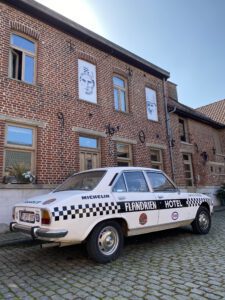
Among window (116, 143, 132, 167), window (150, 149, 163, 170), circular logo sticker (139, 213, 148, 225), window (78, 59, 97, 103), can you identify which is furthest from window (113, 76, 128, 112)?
circular logo sticker (139, 213, 148, 225)

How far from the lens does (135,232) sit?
479 cm

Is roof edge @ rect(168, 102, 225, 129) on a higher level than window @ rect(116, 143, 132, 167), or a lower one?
higher

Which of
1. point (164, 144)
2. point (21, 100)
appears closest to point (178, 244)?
point (21, 100)

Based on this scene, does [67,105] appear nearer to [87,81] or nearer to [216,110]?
[87,81]

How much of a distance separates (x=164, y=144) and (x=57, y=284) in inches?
408

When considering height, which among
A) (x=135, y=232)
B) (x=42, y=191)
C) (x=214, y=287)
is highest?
(x=42, y=191)

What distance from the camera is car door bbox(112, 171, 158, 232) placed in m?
4.68

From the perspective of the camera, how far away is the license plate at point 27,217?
416cm

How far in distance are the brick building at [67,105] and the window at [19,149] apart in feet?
0.10

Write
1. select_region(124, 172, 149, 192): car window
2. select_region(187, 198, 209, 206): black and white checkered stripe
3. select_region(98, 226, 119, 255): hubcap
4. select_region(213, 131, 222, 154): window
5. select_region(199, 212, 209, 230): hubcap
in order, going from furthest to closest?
select_region(213, 131, 222, 154): window
select_region(199, 212, 209, 230): hubcap
select_region(187, 198, 209, 206): black and white checkered stripe
select_region(124, 172, 149, 192): car window
select_region(98, 226, 119, 255): hubcap

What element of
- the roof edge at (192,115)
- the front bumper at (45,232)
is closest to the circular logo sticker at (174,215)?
the front bumper at (45,232)

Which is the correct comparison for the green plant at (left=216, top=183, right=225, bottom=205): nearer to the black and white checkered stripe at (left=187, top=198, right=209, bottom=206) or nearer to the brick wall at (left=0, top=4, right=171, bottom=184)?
the brick wall at (left=0, top=4, right=171, bottom=184)

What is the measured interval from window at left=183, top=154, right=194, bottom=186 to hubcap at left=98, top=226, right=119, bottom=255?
35.3 feet

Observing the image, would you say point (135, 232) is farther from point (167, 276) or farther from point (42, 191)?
point (42, 191)
